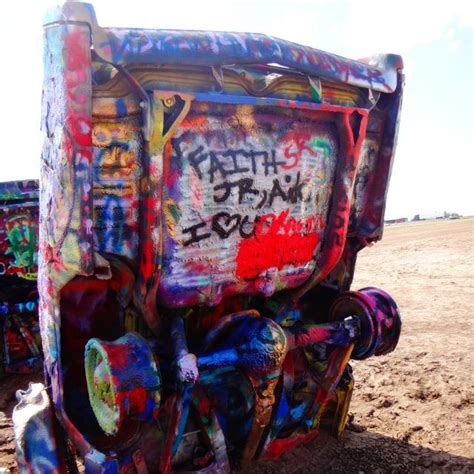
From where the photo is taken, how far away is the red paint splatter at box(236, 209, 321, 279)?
2891mm

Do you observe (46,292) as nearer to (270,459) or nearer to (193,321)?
(193,321)

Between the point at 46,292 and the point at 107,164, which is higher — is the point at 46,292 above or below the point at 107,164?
below

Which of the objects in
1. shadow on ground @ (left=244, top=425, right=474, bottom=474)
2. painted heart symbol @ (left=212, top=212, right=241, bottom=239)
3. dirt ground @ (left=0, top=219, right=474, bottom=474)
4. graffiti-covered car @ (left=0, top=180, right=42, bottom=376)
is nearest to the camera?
painted heart symbol @ (left=212, top=212, right=241, bottom=239)

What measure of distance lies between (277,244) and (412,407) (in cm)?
211

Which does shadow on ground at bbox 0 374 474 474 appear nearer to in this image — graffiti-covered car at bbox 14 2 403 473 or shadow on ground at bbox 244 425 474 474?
shadow on ground at bbox 244 425 474 474

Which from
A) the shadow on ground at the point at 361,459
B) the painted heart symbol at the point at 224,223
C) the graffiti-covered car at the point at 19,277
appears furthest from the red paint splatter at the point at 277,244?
the graffiti-covered car at the point at 19,277

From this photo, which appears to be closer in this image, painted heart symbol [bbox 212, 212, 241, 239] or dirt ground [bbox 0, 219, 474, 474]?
painted heart symbol [bbox 212, 212, 241, 239]

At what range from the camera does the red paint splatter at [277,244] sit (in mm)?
2891

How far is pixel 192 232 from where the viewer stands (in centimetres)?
268

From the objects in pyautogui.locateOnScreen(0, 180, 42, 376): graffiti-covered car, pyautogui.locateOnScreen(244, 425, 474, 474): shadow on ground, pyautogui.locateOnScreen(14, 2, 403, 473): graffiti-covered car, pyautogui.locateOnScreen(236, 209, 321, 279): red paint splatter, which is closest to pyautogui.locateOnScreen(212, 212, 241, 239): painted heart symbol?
pyautogui.locateOnScreen(14, 2, 403, 473): graffiti-covered car

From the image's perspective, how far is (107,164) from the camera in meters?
2.38

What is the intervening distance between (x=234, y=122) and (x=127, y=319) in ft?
3.59

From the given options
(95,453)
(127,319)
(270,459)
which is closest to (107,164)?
(127,319)

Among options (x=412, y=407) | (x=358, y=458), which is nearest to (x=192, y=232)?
(x=358, y=458)
